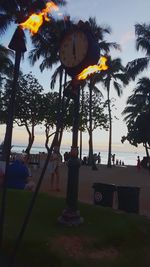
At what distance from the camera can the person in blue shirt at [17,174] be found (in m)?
9.49

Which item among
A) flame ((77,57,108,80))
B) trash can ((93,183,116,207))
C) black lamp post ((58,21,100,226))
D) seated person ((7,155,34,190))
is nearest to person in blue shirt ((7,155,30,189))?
seated person ((7,155,34,190))

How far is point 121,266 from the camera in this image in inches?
205

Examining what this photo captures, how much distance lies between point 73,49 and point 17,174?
5.23m

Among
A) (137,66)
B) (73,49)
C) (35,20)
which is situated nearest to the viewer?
(35,20)

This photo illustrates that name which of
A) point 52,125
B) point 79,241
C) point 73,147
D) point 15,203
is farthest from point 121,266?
point 52,125

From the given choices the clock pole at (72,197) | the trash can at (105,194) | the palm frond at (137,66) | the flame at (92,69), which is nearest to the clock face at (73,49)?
the flame at (92,69)

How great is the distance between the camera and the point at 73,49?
204 inches

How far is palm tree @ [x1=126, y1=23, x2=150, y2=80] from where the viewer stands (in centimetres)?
3500

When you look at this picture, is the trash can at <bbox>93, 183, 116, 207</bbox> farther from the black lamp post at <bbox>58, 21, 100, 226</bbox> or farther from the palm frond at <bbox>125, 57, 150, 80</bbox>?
the palm frond at <bbox>125, 57, 150, 80</bbox>

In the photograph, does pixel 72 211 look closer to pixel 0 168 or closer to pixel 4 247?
pixel 4 247

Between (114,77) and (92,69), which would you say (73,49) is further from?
(114,77)

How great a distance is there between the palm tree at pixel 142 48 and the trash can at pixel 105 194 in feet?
87.9

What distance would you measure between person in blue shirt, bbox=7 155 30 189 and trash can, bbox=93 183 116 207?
1.94 m

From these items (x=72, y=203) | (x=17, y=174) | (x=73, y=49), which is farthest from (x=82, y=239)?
(x=17, y=174)
